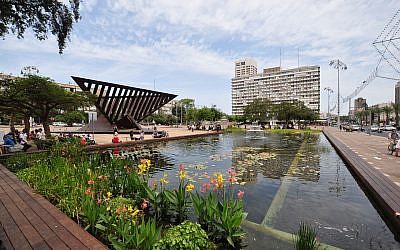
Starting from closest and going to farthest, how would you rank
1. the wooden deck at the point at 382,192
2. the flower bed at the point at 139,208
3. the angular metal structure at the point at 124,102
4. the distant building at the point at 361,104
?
the flower bed at the point at 139,208 → the wooden deck at the point at 382,192 → the angular metal structure at the point at 124,102 → the distant building at the point at 361,104

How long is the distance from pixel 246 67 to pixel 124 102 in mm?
159714

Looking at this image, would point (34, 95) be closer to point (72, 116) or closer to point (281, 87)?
point (72, 116)

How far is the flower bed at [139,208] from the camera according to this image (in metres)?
3.19

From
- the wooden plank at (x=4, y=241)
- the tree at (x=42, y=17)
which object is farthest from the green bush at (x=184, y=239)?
the tree at (x=42, y=17)

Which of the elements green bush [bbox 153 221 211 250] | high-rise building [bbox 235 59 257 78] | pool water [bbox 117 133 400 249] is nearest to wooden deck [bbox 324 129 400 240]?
pool water [bbox 117 133 400 249]

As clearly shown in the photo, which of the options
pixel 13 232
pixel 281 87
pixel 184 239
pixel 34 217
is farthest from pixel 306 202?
pixel 281 87

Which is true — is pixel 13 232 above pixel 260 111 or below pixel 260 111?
below

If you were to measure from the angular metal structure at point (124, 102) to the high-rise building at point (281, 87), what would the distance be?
90.4 meters

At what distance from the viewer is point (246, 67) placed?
185375mm

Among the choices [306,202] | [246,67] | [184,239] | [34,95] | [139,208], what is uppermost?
[246,67]

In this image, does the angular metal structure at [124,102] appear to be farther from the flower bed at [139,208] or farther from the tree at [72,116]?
the tree at [72,116]

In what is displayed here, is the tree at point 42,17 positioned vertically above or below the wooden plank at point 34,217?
above

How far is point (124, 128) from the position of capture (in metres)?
39.2

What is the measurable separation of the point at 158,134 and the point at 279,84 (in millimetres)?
124987
